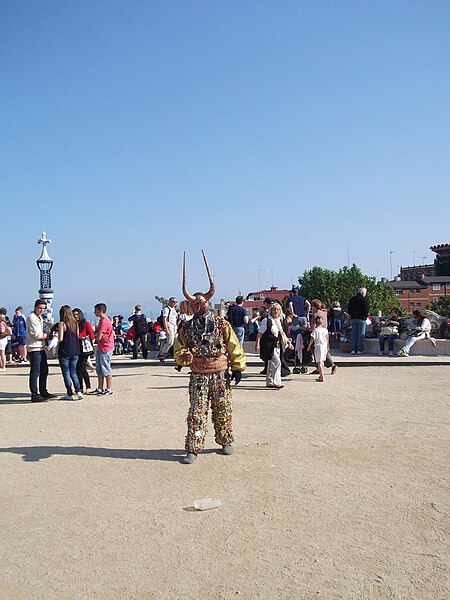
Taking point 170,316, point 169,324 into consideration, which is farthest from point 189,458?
point 170,316

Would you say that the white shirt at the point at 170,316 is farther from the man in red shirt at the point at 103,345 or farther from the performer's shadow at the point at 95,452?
the performer's shadow at the point at 95,452

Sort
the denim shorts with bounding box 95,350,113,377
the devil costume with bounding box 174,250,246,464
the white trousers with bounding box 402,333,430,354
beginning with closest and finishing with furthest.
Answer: the devil costume with bounding box 174,250,246,464
the denim shorts with bounding box 95,350,113,377
the white trousers with bounding box 402,333,430,354

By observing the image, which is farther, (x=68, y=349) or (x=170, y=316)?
(x=170, y=316)

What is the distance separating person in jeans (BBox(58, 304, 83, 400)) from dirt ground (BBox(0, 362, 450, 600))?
157 cm

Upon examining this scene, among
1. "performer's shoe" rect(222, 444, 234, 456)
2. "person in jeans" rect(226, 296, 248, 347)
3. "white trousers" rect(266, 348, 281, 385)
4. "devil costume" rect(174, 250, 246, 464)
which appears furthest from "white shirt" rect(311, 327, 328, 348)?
"performer's shoe" rect(222, 444, 234, 456)

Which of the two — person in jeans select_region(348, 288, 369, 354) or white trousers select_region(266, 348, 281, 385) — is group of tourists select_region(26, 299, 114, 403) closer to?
white trousers select_region(266, 348, 281, 385)

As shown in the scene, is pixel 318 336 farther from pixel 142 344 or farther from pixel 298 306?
pixel 142 344

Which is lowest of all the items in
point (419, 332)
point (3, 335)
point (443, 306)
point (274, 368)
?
point (274, 368)

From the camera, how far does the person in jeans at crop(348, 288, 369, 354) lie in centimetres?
1758

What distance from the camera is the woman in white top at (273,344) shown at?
12172mm

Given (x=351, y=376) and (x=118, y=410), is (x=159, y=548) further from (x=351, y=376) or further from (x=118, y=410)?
(x=351, y=376)

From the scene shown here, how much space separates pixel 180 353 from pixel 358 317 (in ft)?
37.4

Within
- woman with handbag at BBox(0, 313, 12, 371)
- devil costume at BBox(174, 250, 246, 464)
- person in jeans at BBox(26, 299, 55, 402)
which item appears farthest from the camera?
woman with handbag at BBox(0, 313, 12, 371)

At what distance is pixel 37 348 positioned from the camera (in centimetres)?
1141
